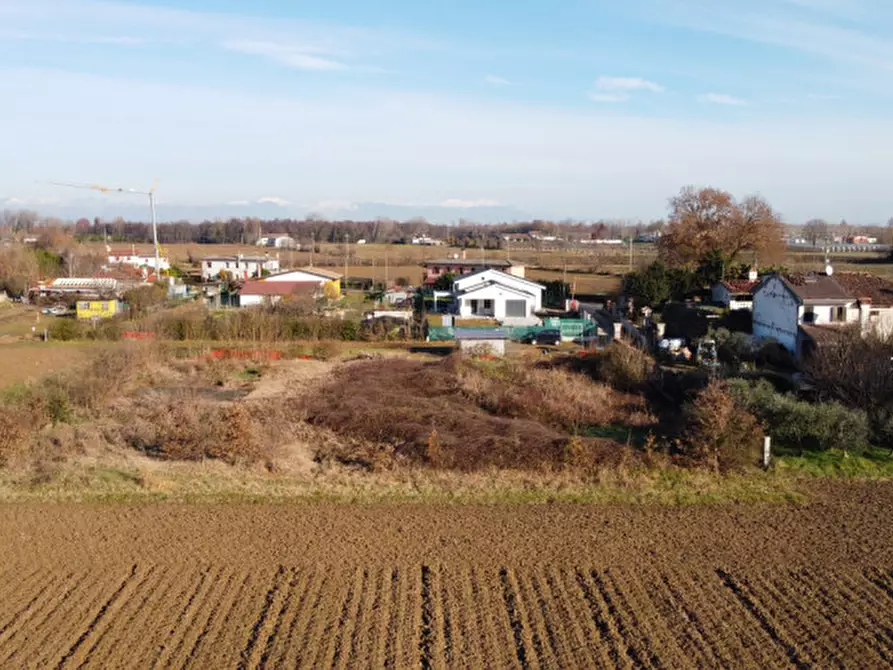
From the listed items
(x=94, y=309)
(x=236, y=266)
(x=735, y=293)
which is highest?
(x=236, y=266)

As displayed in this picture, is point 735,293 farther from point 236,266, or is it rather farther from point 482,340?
point 236,266

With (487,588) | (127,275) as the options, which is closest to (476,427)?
(487,588)

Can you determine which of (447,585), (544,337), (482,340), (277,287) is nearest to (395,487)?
(447,585)

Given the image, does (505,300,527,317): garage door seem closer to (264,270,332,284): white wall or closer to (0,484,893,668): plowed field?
(264,270,332,284): white wall

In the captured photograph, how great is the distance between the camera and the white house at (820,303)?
18719 millimetres

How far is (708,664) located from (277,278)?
27.7m

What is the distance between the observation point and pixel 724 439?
1123 cm

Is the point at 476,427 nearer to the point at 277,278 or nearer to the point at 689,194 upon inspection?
the point at 277,278

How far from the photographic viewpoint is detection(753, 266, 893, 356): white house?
18.7 m

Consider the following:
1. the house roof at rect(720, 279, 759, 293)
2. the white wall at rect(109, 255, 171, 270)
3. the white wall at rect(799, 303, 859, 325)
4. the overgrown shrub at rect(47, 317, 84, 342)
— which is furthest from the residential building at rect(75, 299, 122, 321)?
the white wall at rect(799, 303, 859, 325)

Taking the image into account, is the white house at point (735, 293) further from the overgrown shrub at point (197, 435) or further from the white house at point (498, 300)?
the overgrown shrub at point (197, 435)

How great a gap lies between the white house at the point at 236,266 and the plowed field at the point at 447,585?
31.7 metres

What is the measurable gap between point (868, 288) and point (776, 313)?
2346mm

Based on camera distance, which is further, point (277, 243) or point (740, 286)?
point (277, 243)
